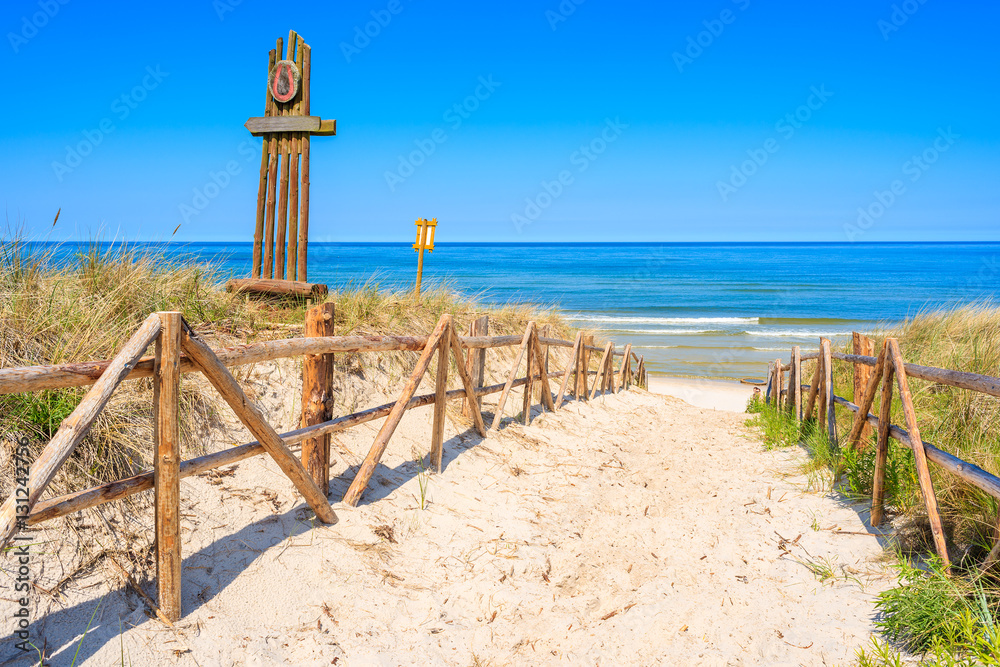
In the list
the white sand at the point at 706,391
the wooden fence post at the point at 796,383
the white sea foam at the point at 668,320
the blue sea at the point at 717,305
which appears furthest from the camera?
the white sea foam at the point at 668,320

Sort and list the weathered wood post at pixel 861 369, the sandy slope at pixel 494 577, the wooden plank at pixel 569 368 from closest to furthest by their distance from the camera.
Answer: the sandy slope at pixel 494 577, the weathered wood post at pixel 861 369, the wooden plank at pixel 569 368

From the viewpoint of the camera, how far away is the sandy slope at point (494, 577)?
9.68 feet

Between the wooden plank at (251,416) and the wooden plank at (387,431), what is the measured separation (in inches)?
13.3

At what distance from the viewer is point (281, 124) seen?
6.70 metres

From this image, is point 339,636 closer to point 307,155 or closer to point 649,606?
point 649,606

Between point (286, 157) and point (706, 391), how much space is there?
12.2 metres

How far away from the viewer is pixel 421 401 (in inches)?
204

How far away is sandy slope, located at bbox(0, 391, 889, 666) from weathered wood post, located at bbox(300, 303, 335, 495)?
268 mm

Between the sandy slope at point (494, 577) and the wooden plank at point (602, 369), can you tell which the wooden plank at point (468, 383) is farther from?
the wooden plank at point (602, 369)

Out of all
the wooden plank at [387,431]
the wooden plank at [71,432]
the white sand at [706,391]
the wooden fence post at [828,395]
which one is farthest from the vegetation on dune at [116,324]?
the white sand at [706,391]

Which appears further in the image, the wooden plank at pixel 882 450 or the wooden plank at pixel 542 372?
the wooden plank at pixel 542 372

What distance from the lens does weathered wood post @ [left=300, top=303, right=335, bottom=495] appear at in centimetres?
418

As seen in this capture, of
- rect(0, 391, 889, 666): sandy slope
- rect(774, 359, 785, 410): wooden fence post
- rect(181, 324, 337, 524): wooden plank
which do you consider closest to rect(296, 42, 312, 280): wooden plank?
rect(0, 391, 889, 666): sandy slope

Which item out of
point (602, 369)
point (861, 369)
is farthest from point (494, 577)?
point (602, 369)
